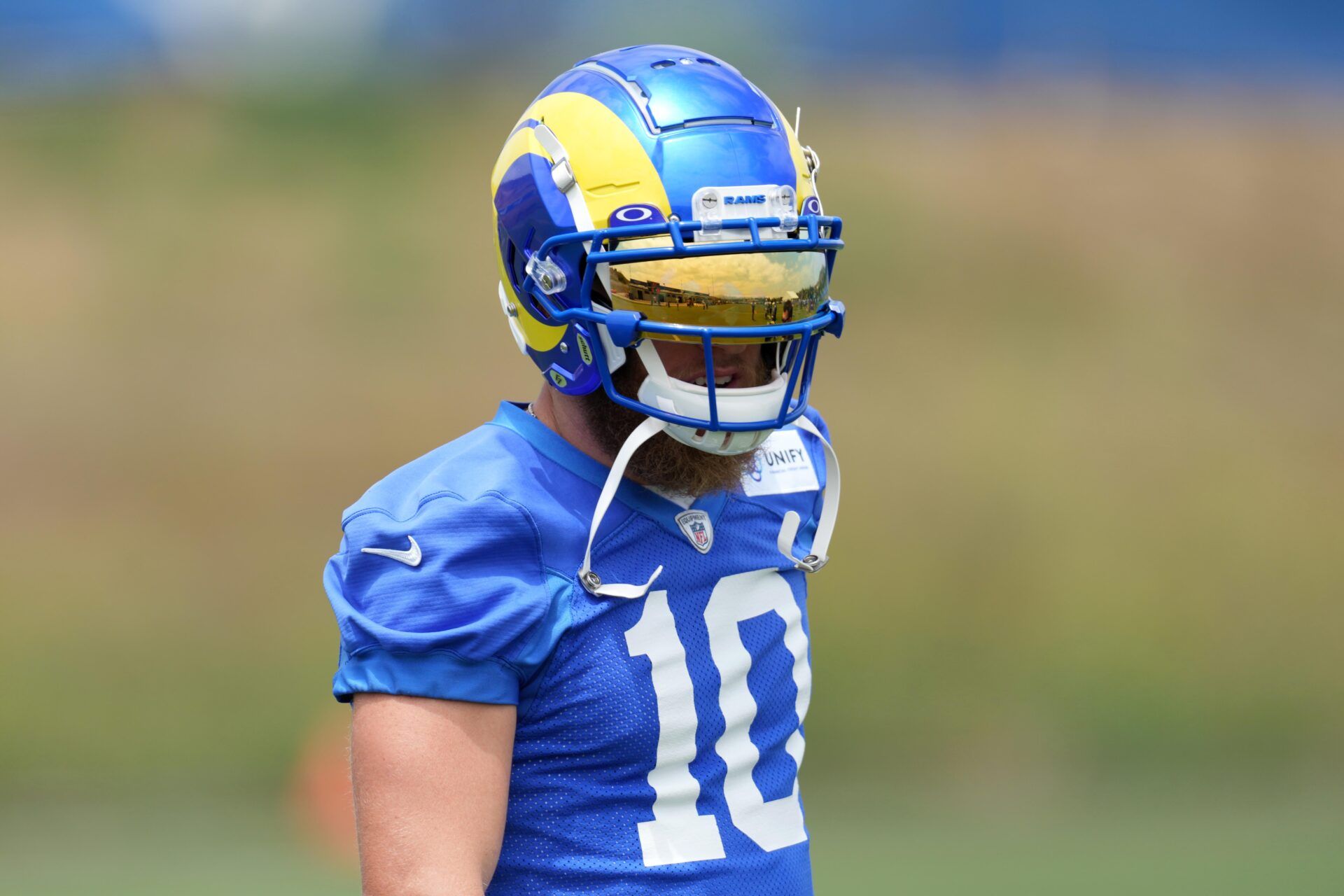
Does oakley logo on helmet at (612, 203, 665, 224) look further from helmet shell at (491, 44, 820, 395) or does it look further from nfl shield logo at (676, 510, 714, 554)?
nfl shield logo at (676, 510, 714, 554)

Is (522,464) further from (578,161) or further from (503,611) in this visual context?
Answer: (578,161)

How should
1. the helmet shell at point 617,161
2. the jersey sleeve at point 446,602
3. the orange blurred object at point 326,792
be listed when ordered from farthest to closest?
the orange blurred object at point 326,792
the helmet shell at point 617,161
the jersey sleeve at point 446,602

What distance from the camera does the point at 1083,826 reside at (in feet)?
12.4

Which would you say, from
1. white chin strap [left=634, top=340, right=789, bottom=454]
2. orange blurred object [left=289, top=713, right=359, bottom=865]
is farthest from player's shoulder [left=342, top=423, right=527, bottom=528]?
orange blurred object [left=289, top=713, right=359, bottom=865]

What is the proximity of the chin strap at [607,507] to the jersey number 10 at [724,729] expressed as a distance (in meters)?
0.04

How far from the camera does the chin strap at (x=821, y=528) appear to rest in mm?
1633

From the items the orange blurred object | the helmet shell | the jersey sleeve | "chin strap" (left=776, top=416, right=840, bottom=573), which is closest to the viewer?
the jersey sleeve

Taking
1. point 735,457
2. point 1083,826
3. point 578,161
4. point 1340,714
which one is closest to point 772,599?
point 735,457

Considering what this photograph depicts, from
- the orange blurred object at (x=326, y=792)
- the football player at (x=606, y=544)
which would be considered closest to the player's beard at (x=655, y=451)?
the football player at (x=606, y=544)

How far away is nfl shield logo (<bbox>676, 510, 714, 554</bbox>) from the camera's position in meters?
1.50

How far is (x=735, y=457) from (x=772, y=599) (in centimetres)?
18

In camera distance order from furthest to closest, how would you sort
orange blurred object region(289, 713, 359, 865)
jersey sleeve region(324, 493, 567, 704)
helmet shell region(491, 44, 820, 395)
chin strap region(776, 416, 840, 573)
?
orange blurred object region(289, 713, 359, 865) → chin strap region(776, 416, 840, 573) → helmet shell region(491, 44, 820, 395) → jersey sleeve region(324, 493, 567, 704)

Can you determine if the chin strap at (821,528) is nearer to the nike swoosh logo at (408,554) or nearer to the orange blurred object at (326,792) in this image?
the nike swoosh logo at (408,554)

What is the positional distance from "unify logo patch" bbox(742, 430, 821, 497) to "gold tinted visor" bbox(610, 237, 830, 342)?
0.29 meters
